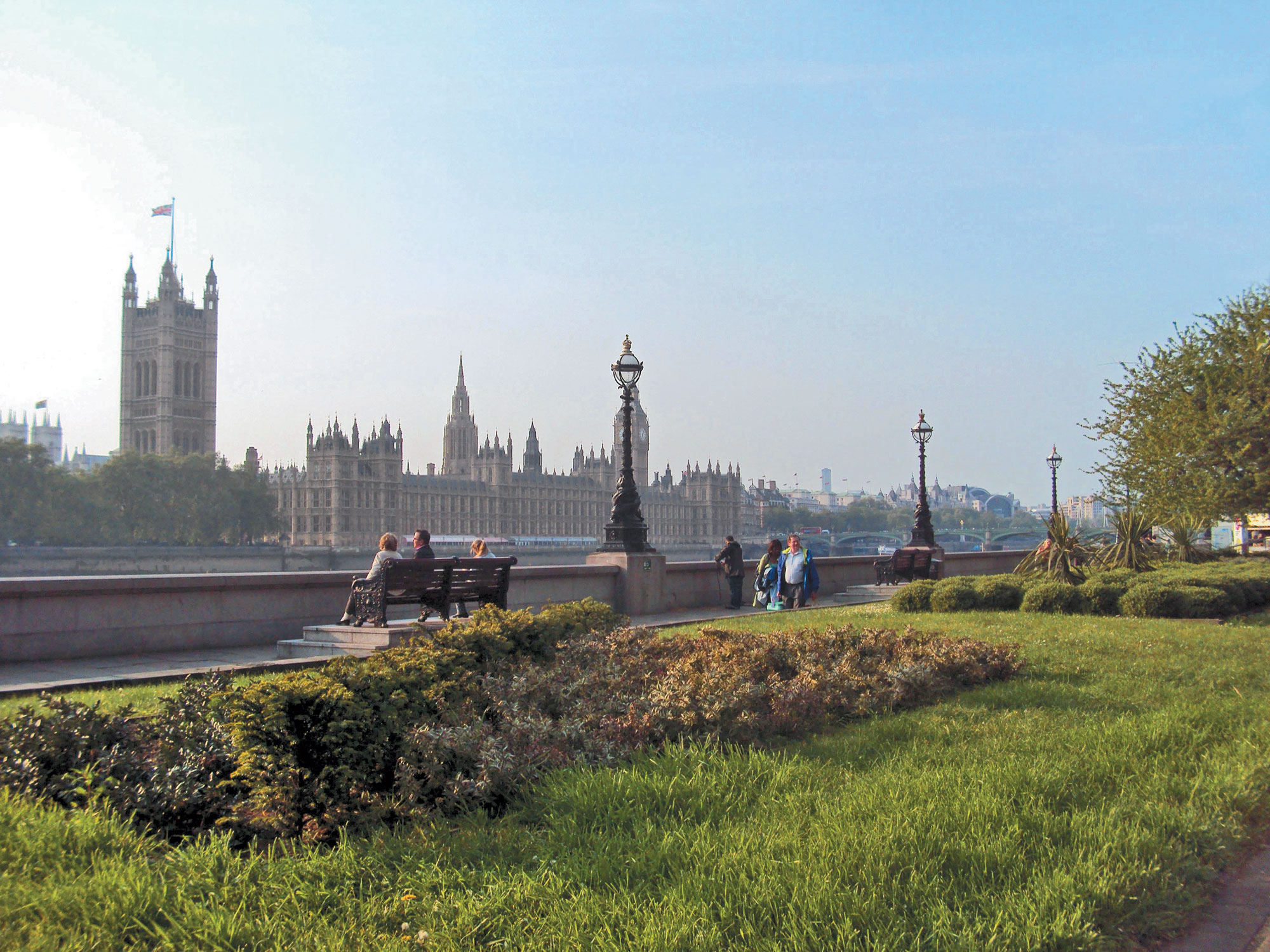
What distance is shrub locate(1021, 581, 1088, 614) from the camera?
1409 cm

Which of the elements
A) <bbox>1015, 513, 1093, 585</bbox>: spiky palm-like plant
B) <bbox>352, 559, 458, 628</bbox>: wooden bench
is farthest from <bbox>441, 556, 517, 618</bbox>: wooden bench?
<bbox>1015, 513, 1093, 585</bbox>: spiky palm-like plant

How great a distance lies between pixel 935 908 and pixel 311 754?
9.15ft

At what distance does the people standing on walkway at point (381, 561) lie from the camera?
35.1 feet

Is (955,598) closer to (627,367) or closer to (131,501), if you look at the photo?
(627,367)

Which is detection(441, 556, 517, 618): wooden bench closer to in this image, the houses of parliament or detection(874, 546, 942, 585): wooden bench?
detection(874, 546, 942, 585): wooden bench

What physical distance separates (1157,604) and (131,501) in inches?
3459

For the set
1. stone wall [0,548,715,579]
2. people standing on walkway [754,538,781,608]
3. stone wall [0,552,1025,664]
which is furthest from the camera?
stone wall [0,548,715,579]

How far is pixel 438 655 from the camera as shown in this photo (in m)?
6.46

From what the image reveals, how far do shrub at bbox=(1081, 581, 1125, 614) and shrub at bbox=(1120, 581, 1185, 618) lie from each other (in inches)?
10.9

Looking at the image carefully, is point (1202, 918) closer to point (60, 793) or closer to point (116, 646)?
point (60, 793)

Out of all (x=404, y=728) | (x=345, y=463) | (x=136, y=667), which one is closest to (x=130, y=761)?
(x=404, y=728)

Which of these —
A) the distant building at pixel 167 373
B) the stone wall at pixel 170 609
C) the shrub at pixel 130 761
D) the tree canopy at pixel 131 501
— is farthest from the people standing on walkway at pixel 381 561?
the distant building at pixel 167 373

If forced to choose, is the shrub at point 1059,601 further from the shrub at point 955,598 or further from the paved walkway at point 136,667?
the paved walkway at point 136,667

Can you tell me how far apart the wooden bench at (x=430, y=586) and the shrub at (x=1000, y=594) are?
6.95 meters
